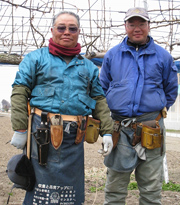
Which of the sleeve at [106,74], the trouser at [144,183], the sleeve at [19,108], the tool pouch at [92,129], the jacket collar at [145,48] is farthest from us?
the sleeve at [106,74]

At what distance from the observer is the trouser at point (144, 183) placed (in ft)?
10.5

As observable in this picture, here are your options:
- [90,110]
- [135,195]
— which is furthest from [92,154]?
[90,110]

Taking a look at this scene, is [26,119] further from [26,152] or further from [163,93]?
[163,93]

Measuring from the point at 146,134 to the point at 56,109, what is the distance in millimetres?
1041

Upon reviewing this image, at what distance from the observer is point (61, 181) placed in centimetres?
259

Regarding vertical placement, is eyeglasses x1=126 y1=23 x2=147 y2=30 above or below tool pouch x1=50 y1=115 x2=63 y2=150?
above

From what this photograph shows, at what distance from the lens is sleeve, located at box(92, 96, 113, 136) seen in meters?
2.90

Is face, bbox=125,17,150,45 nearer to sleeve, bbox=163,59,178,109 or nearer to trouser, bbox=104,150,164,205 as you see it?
sleeve, bbox=163,59,178,109

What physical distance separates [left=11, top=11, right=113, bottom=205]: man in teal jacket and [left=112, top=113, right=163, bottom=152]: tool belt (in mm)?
565

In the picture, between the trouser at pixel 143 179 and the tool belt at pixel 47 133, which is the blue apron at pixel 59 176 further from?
the trouser at pixel 143 179

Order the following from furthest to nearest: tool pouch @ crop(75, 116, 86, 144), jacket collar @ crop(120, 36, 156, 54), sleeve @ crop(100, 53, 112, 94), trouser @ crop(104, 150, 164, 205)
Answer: sleeve @ crop(100, 53, 112, 94), jacket collar @ crop(120, 36, 156, 54), trouser @ crop(104, 150, 164, 205), tool pouch @ crop(75, 116, 86, 144)

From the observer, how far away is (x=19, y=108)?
2.53 metres

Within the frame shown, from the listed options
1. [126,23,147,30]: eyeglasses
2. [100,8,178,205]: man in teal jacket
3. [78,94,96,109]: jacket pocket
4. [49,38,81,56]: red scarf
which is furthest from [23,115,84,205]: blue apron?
[126,23,147,30]: eyeglasses

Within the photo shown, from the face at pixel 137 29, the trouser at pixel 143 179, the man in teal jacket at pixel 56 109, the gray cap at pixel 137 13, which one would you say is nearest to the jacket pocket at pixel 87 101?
the man in teal jacket at pixel 56 109
